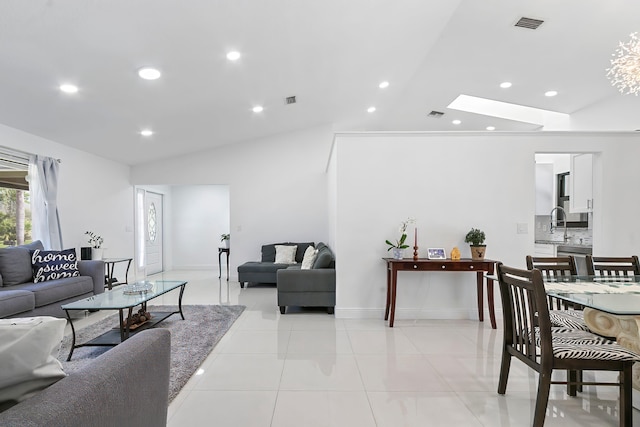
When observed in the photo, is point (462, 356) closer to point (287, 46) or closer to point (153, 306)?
point (287, 46)

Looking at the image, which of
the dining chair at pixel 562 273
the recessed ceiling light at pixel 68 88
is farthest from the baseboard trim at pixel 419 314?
the recessed ceiling light at pixel 68 88

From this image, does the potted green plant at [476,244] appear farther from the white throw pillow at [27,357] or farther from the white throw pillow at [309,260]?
the white throw pillow at [27,357]

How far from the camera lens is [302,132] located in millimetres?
7488

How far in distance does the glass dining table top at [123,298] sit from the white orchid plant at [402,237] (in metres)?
2.46

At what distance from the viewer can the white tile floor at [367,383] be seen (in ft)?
6.81

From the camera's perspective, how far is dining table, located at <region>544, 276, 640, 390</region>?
6.30ft

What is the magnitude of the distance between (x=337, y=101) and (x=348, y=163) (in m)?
2.27

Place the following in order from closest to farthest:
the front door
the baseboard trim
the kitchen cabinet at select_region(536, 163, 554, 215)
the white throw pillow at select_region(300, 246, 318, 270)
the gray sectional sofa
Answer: the baseboard trim → the gray sectional sofa → the white throw pillow at select_region(300, 246, 318, 270) → the kitchen cabinet at select_region(536, 163, 554, 215) → the front door

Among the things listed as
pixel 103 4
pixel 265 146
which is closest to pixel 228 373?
pixel 103 4

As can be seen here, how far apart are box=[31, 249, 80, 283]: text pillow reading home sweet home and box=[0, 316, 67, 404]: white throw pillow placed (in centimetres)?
375

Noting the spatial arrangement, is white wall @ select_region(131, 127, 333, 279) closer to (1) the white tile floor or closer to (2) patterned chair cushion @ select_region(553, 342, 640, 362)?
(1) the white tile floor

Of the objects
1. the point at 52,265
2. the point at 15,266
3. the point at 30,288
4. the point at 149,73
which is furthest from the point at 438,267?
the point at 15,266

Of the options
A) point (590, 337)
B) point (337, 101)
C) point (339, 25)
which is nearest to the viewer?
point (590, 337)

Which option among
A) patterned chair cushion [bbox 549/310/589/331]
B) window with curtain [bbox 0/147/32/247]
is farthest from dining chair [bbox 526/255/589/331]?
window with curtain [bbox 0/147/32/247]
